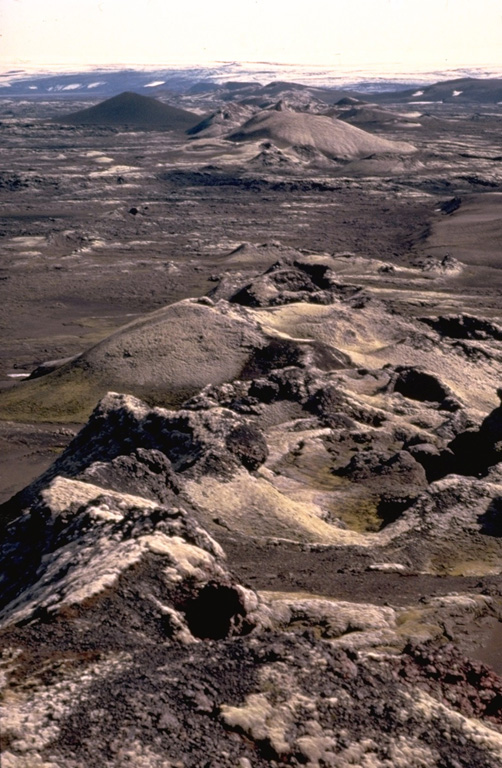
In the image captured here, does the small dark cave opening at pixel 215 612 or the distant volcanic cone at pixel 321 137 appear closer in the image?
the small dark cave opening at pixel 215 612

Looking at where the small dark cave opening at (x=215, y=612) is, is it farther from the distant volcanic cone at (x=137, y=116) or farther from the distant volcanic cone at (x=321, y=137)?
the distant volcanic cone at (x=137, y=116)

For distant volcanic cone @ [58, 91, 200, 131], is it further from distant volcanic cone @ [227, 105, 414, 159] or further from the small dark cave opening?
the small dark cave opening

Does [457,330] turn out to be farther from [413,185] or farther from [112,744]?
[413,185]

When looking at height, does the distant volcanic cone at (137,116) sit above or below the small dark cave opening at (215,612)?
above

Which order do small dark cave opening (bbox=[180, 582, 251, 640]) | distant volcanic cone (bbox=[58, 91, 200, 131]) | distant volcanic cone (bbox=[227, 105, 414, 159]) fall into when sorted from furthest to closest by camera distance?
distant volcanic cone (bbox=[58, 91, 200, 131]) → distant volcanic cone (bbox=[227, 105, 414, 159]) → small dark cave opening (bbox=[180, 582, 251, 640])

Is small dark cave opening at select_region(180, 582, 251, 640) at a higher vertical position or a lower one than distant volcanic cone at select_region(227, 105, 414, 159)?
lower

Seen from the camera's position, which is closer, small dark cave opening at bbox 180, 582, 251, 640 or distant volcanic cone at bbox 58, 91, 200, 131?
Answer: small dark cave opening at bbox 180, 582, 251, 640

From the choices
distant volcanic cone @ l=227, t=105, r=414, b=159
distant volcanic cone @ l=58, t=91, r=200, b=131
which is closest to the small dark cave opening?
distant volcanic cone @ l=227, t=105, r=414, b=159

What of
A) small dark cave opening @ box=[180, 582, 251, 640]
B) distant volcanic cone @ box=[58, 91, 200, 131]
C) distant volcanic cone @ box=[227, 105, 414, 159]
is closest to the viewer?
small dark cave opening @ box=[180, 582, 251, 640]

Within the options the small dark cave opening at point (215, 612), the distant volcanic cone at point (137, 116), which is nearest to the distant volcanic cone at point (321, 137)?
the distant volcanic cone at point (137, 116)

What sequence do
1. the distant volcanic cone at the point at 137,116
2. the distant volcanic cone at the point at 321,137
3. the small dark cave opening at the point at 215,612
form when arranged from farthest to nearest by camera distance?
the distant volcanic cone at the point at 137,116, the distant volcanic cone at the point at 321,137, the small dark cave opening at the point at 215,612

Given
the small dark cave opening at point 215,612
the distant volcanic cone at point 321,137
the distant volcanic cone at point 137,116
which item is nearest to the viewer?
the small dark cave opening at point 215,612
